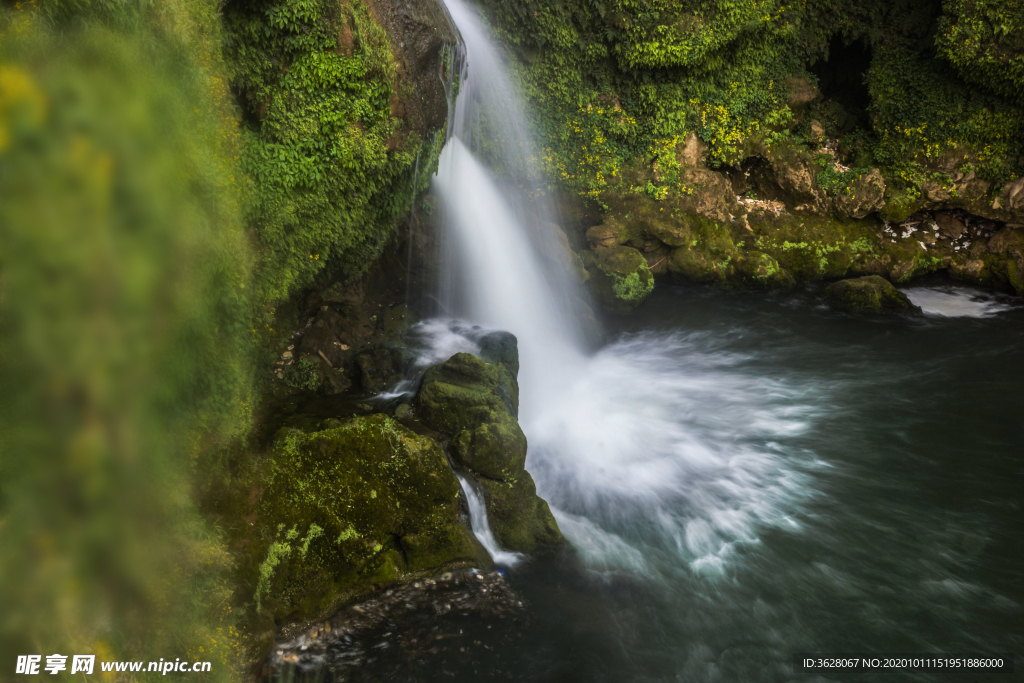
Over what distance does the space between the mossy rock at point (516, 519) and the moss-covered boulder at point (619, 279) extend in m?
6.08

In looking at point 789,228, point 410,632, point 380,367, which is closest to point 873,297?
point 789,228

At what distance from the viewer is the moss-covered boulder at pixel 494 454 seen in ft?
18.9

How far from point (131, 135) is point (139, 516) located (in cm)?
241

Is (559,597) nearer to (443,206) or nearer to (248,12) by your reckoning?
(443,206)

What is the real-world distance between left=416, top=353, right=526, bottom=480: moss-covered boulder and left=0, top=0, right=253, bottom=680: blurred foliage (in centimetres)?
253

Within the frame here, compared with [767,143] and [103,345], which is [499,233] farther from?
[103,345]

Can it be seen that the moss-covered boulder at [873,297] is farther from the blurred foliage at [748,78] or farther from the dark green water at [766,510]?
the blurred foliage at [748,78]

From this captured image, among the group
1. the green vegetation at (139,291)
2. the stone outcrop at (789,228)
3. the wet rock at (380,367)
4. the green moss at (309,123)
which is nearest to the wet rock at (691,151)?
the stone outcrop at (789,228)

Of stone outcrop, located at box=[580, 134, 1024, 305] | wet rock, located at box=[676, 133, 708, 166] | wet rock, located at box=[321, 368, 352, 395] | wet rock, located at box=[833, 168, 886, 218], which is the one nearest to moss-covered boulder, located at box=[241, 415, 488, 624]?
wet rock, located at box=[321, 368, 352, 395]

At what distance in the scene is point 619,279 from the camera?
11.0 meters

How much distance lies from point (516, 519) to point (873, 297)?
923cm

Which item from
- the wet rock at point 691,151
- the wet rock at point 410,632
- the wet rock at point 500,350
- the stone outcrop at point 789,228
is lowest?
the wet rock at point 410,632

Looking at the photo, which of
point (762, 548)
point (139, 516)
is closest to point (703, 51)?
point (762, 548)

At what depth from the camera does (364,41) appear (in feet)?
19.9
